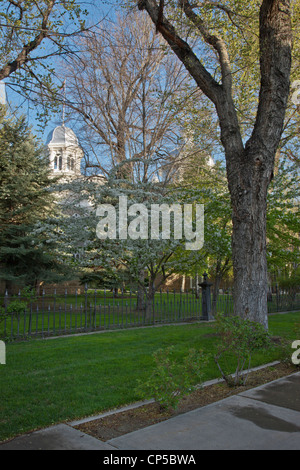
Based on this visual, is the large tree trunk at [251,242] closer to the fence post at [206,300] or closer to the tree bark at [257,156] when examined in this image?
the tree bark at [257,156]

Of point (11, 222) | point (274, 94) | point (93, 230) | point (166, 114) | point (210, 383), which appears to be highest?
point (166, 114)

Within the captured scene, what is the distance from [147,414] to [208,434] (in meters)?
0.96

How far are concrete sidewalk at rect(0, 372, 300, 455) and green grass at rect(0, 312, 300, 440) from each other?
42cm

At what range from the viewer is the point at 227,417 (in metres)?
4.19

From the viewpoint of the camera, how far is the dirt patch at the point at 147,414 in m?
3.95

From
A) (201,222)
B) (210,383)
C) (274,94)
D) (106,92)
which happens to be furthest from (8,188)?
(210,383)

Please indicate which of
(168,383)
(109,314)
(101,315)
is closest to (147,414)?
(168,383)

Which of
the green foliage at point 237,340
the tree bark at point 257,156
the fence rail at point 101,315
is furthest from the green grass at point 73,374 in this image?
the tree bark at point 257,156

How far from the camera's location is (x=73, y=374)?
5.93 m

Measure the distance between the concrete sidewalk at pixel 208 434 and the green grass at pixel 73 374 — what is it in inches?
16.7

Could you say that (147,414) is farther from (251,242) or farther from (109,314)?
(109,314)

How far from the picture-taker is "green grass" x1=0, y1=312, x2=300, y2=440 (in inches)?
172
